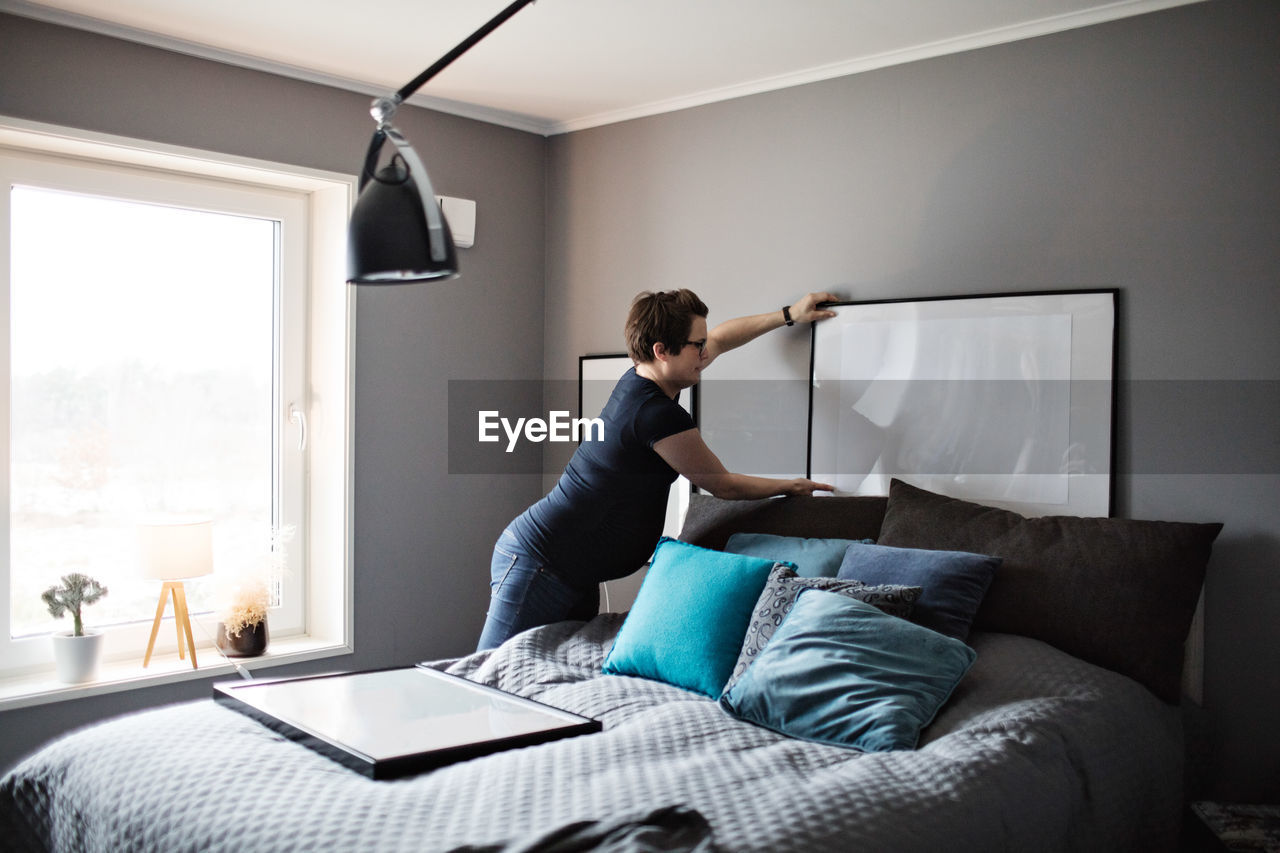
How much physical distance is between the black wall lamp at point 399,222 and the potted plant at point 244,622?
195 cm

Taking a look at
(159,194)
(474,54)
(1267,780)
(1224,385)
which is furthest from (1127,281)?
(159,194)

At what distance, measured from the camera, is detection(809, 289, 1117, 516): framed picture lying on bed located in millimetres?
2889

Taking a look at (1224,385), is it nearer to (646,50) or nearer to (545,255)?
(646,50)

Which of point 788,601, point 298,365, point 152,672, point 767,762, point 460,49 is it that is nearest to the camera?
point 767,762

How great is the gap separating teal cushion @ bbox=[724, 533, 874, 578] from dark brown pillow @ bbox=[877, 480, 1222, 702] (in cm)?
38

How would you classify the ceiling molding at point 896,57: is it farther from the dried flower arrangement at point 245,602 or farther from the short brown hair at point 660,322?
the dried flower arrangement at point 245,602

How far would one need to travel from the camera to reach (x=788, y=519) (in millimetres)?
3100

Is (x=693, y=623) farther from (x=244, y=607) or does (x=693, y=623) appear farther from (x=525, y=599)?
→ (x=244, y=607)

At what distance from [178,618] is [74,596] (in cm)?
35

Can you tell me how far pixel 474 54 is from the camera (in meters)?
3.40

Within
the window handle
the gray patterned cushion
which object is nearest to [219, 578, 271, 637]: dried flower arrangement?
the window handle

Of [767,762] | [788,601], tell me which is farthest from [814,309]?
[767,762]

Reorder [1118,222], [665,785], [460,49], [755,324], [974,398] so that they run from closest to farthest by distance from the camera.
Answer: [665,785]
[460,49]
[1118,222]
[974,398]
[755,324]

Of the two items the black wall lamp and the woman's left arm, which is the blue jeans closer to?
the woman's left arm
